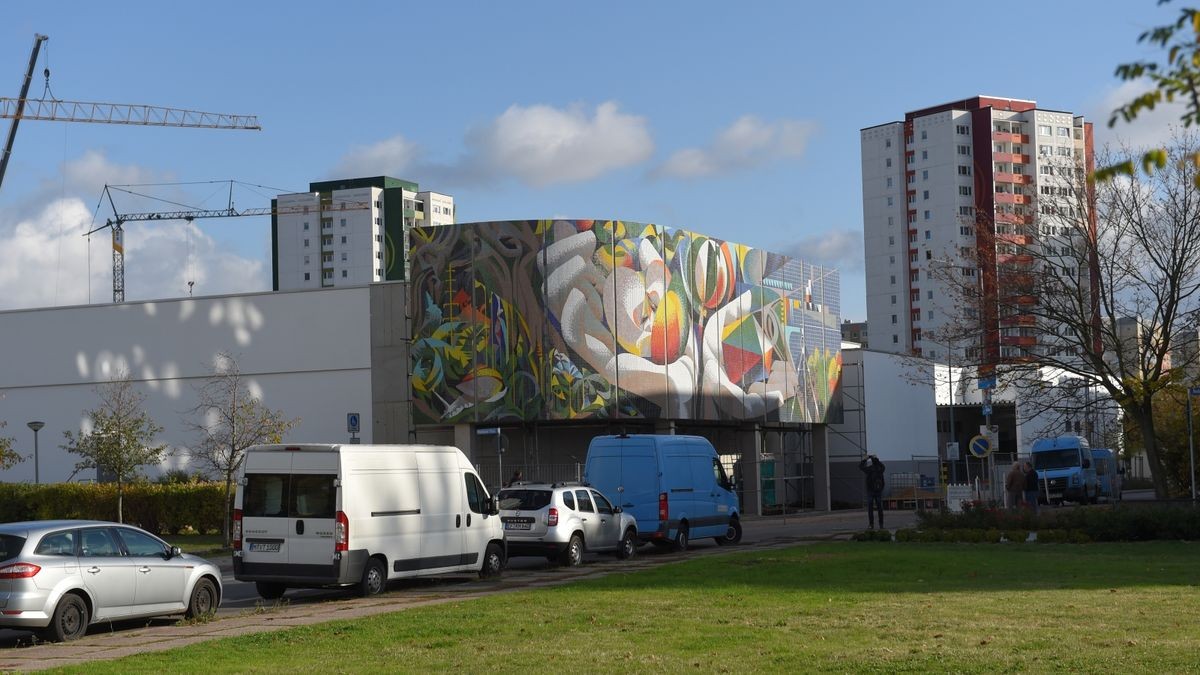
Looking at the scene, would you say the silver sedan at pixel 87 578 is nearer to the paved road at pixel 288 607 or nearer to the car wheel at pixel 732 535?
the paved road at pixel 288 607

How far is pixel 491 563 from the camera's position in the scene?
918 inches

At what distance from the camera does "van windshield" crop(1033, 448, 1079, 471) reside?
190ft

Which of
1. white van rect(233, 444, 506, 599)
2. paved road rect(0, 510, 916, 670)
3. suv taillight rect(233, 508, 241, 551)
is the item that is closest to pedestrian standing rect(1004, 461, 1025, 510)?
paved road rect(0, 510, 916, 670)

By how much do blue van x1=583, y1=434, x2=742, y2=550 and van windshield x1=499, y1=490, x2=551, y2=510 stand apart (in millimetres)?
3387

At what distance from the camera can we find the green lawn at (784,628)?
1192 cm

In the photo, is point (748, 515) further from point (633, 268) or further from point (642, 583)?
point (642, 583)

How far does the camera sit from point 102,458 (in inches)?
1526

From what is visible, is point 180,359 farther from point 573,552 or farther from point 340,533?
point 340,533

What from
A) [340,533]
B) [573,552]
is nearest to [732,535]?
[573,552]

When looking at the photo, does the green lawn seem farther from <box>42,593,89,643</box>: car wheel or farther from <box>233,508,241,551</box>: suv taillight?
<box>233,508,241,551</box>: suv taillight

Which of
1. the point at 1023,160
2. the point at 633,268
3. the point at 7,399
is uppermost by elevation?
the point at 1023,160

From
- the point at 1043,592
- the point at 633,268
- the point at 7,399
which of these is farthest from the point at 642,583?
the point at 7,399

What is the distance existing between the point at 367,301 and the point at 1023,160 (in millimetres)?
102111

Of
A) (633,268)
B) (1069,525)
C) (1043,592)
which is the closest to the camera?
(1043,592)
